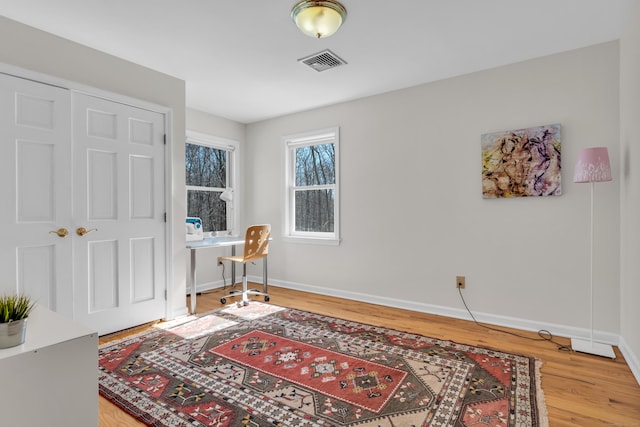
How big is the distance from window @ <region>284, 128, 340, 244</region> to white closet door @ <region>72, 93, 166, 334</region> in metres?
1.91

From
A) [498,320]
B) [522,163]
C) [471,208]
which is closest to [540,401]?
[498,320]

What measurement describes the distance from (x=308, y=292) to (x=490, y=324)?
2245 millimetres

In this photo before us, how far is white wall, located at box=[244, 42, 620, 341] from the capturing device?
281 cm

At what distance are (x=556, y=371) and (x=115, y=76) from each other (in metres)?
4.23

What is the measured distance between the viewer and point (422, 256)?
3.66 metres

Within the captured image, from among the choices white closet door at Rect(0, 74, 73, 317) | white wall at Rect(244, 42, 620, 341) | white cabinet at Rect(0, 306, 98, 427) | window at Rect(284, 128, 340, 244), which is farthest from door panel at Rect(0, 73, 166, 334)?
white wall at Rect(244, 42, 620, 341)

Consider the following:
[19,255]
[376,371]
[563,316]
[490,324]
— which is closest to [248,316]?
[376,371]

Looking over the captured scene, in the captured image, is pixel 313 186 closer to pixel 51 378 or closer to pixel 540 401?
pixel 540 401

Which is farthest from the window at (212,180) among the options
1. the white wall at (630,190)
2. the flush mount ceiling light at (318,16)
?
the white wall at (630,190)

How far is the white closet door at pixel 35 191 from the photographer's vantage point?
236cm

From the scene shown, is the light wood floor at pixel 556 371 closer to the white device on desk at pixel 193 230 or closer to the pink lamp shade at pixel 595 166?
the white device on desk at pixel 193 230

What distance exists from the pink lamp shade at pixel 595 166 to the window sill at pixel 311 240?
259 cm

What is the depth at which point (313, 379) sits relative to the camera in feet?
7.21

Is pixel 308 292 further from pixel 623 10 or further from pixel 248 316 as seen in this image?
pixel 623 10
